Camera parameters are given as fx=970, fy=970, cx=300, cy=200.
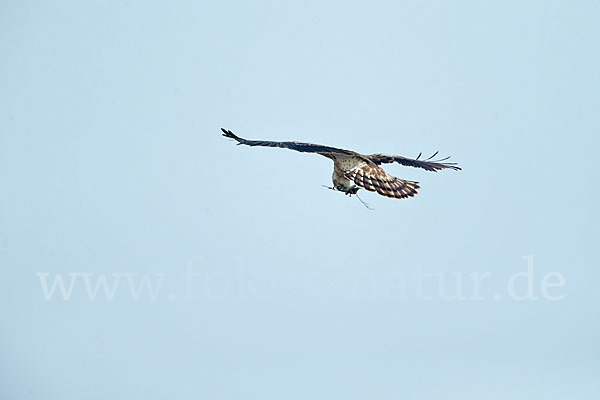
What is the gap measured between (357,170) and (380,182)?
0.71 meters

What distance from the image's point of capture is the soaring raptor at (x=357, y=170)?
21359 mm

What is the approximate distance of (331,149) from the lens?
2159 centimetres

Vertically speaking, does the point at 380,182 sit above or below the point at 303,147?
below

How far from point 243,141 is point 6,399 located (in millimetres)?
93125

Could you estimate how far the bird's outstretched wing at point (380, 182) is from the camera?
21172 millimetres

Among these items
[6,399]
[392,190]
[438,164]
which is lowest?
[392,190]

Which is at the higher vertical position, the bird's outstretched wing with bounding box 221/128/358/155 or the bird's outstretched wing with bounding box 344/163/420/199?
the bird's outstretched wing with bounding box 221/128/358/155

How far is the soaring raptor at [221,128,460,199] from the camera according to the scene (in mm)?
21359

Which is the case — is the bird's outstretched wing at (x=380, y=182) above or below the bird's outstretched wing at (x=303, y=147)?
below

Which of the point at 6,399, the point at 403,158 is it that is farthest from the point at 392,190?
the point at 6,399

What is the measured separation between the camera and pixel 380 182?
70.9 ft

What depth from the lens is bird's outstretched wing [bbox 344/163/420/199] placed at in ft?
69.5

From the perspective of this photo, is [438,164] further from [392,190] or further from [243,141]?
[243,141]

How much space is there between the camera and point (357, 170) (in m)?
22.0
